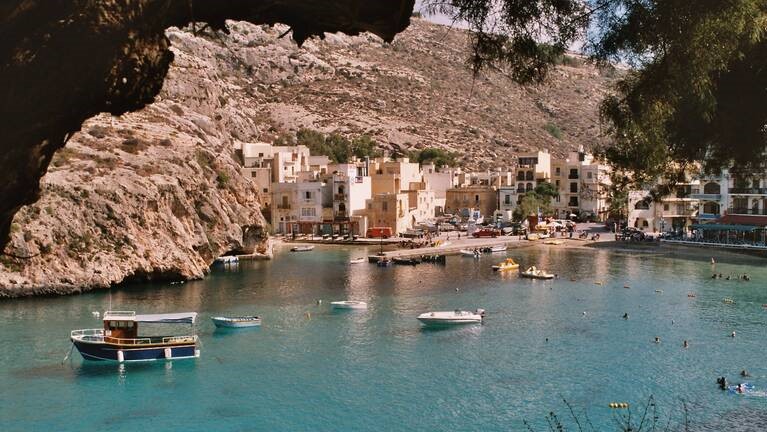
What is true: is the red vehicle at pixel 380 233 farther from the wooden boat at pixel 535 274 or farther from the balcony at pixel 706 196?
the balcony at pixel 706 196

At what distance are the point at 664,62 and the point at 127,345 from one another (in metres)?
22.5

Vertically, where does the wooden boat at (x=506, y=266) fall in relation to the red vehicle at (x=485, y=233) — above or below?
below

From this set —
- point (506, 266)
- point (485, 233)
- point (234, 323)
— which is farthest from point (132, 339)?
point (485, 233)

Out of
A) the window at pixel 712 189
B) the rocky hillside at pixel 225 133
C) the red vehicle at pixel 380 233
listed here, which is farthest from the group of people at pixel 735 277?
the red vehicle at pixel 380 233

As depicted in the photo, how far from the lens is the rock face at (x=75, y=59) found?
13.1 feet

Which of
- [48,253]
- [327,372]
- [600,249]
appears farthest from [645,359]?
[600,249]

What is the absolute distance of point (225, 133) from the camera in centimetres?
6706

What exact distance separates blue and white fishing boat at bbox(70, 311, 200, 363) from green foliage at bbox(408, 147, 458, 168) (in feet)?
203

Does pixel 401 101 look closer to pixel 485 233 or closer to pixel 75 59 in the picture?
pixel 485 233

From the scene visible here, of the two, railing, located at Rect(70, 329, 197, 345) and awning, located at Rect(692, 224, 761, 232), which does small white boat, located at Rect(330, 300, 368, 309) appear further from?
awning, located at Rect(692, 224, 761, 232)

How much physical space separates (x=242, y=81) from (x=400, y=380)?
86.6 meters

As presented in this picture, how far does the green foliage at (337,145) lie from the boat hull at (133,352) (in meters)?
59.0

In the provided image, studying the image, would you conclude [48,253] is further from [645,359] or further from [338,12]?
[338,12]

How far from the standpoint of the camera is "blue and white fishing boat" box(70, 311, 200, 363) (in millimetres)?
→ 25156
